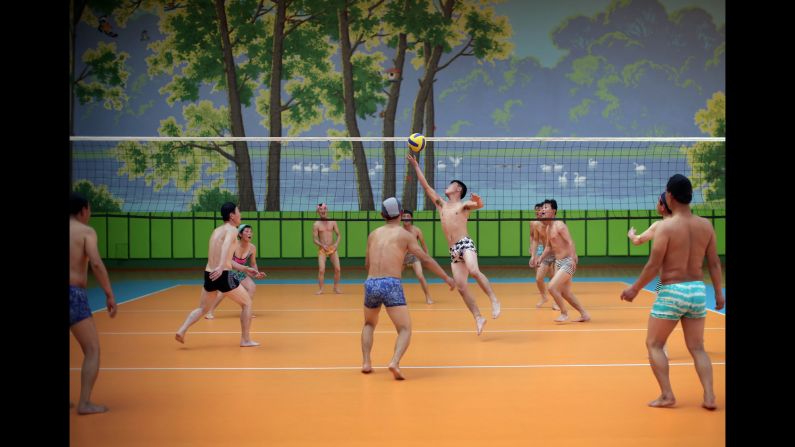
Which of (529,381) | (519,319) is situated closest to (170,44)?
(519,319)

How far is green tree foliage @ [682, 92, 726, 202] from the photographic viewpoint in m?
21.6

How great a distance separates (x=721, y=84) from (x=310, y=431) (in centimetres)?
1990

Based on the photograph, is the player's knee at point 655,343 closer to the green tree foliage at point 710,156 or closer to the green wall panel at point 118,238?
the green wall panel at point 118,238

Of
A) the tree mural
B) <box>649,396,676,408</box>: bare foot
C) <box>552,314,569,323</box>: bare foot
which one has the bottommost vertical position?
<box>649,396,676,408</box>: bare foot


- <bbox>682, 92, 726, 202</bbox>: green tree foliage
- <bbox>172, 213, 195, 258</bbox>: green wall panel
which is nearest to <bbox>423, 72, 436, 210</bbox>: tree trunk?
<bbox>172, 213, 195, 258</bbox>: green wall panel

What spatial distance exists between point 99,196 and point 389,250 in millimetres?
15487

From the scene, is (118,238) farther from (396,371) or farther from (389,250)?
(396,371)

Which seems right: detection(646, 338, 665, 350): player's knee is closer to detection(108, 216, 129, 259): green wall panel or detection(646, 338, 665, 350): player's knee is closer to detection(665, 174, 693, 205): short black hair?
detection(665, 174, 693, 205): short black hair

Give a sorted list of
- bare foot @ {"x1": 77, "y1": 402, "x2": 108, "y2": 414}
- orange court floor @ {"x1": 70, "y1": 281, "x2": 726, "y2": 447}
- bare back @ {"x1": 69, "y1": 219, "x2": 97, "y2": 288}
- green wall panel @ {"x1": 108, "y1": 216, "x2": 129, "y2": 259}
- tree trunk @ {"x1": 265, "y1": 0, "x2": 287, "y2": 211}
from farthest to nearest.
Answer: tree trunk @ {"x1": 265, "y1": 0, "x2": 287, "y2": 211}
green wall panel @ {"x1": 108, "y1": 216, "x2": 129, "y2": 259}
bare foot @ {"x1": 77, "y1": 402, "x2": 108, "y2": 414}
bare back @ {"x1": 69, "y1": 219, "x2": 97, "y2": 288}
orange court floor @ {"x1": 70, "y1": 281, "x2": 726, "y2": 447}

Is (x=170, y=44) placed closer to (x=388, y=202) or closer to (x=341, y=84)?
(x=341, y=84)

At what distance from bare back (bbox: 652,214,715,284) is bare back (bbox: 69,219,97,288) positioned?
4358 mm

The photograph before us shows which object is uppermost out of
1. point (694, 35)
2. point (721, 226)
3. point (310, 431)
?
point (694, 35)

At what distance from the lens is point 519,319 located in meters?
11.9

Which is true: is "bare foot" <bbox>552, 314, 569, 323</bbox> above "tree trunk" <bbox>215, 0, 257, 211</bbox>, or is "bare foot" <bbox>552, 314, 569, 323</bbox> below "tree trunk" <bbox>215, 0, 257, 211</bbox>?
below
